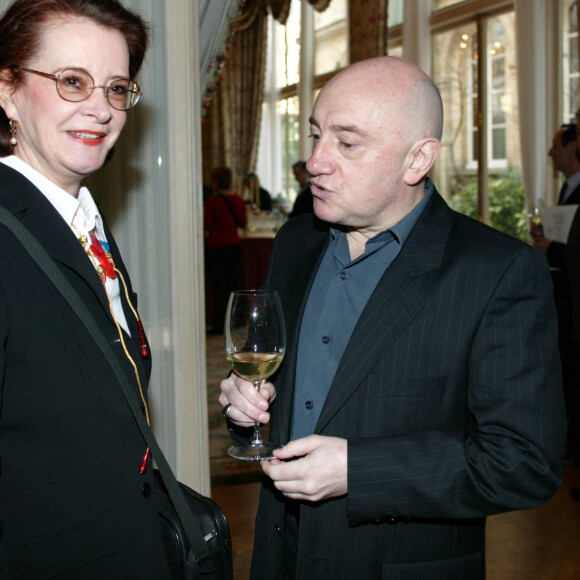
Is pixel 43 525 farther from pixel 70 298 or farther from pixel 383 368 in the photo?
pixel 383 368

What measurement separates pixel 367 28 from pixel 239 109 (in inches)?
169

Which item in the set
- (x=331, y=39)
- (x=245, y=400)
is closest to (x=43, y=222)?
(x=245, y=400)

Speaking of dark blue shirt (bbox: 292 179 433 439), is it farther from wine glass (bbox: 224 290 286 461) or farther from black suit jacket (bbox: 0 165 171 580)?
black suit jacket (bbox: 0 165 171 580)

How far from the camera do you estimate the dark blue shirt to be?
138cm

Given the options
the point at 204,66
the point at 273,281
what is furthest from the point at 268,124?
the point at 273,281

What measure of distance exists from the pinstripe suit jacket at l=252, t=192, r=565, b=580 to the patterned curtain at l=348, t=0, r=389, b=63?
811 centimetres

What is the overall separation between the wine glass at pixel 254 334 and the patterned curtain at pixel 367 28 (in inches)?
323

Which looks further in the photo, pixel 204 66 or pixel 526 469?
pixel 204 66

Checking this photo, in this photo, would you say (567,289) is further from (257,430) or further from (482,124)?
(482,124)

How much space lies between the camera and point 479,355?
4.06 feet

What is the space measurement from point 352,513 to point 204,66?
2.07 meters

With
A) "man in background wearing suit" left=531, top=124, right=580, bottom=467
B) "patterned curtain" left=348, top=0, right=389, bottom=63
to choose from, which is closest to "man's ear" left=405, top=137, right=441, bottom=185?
"man in background wearing suit" left=531, top=124, right=580, bottom=467

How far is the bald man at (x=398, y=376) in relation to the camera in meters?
1.19

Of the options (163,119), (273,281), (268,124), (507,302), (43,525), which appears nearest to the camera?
(43,525)
